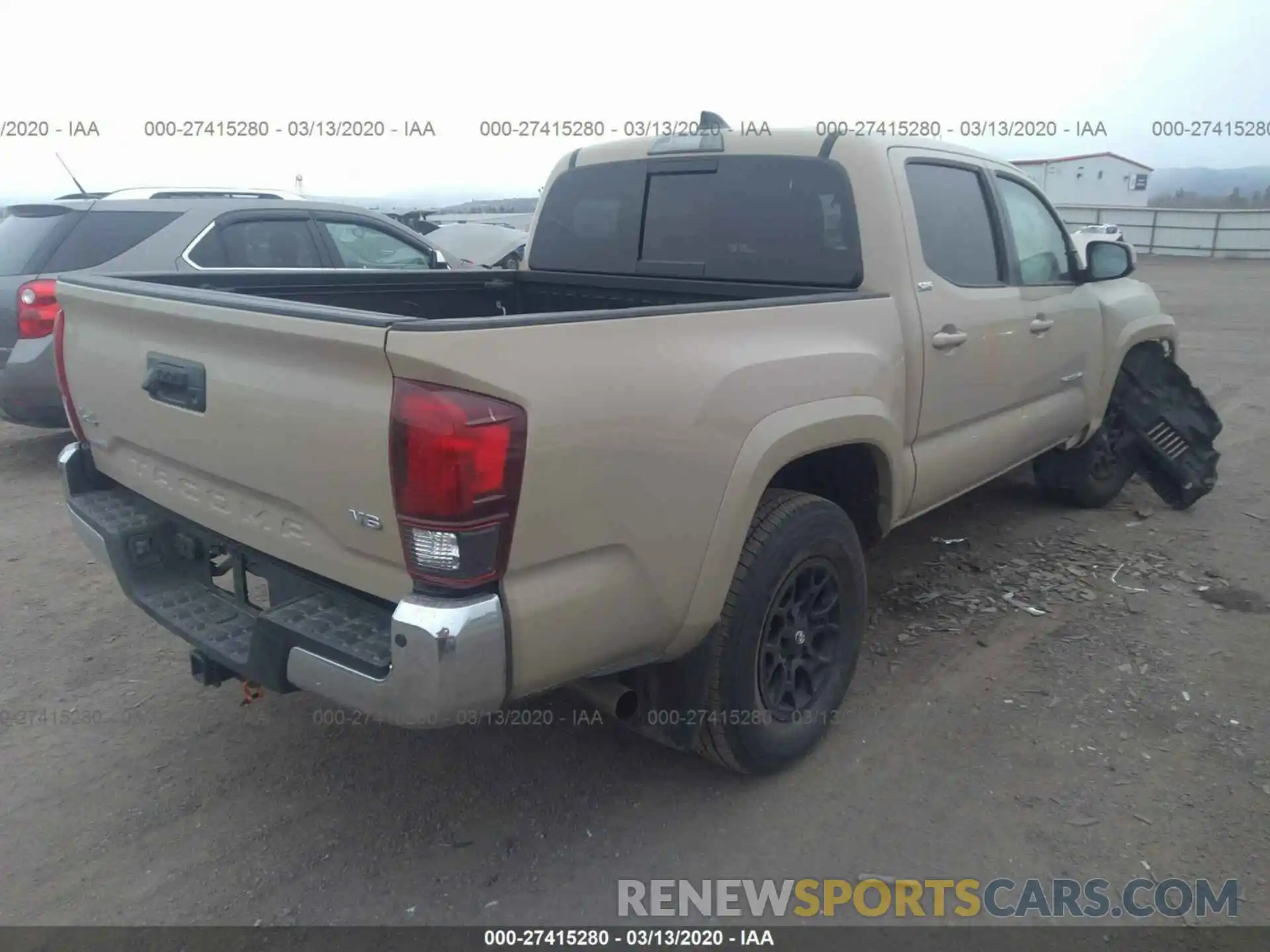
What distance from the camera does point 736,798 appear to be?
9.88ft

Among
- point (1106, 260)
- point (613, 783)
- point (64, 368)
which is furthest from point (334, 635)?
point (1106, 260)

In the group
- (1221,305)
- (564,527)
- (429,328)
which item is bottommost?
(1221,305)

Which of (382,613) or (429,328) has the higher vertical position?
(429,328)

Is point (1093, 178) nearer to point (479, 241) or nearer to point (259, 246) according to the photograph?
point (479, 241)

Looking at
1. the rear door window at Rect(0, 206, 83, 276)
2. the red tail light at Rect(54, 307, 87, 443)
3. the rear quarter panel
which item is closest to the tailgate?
the red tail light at Rect(54, 307, 87, 443)

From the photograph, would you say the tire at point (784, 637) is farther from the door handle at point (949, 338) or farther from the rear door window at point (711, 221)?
the rear door window at point (711, 221)

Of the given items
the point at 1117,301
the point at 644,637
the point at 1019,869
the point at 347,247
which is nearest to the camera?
the point at 644,637

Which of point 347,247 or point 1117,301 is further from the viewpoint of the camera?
point 347,247

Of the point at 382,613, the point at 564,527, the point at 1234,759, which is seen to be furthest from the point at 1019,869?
the point at 382,613

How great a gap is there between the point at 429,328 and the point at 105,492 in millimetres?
1813

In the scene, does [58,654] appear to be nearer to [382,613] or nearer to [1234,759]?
[382,613]

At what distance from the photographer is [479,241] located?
45.3 feet

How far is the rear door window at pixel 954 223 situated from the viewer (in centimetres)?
365

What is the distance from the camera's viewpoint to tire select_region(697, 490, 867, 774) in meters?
2.76
